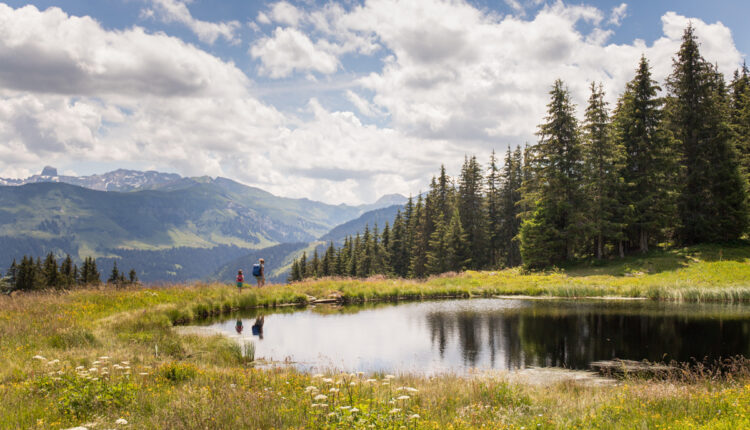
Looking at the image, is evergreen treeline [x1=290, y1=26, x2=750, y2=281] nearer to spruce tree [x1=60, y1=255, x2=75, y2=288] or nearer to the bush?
the bush

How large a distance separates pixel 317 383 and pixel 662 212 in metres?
43.4

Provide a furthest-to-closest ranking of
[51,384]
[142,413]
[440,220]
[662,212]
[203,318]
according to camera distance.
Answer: [440,220]
[662,212]
[203,318]
[51,384]
[142,413]

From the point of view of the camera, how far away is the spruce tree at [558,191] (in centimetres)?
4541

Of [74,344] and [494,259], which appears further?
[494,259]

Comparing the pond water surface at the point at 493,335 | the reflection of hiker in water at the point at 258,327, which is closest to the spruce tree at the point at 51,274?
the pond water surface at the point at 493,335

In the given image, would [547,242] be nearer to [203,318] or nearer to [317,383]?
[203,318]

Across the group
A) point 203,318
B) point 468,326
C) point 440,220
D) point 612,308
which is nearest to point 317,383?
point 468,326

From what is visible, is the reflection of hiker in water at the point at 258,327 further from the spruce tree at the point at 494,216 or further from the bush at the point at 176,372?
the spruce tree at the point at 494,216

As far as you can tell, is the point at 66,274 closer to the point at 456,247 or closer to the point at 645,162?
the point at 456,247

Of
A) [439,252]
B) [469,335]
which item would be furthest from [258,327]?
[439,252]

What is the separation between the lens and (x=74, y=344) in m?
13.6

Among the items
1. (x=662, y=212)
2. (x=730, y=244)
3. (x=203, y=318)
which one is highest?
(x=662, y=212)

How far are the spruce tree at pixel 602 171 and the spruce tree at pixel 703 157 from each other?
19.2 ft

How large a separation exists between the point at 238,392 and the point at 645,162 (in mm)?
45853
